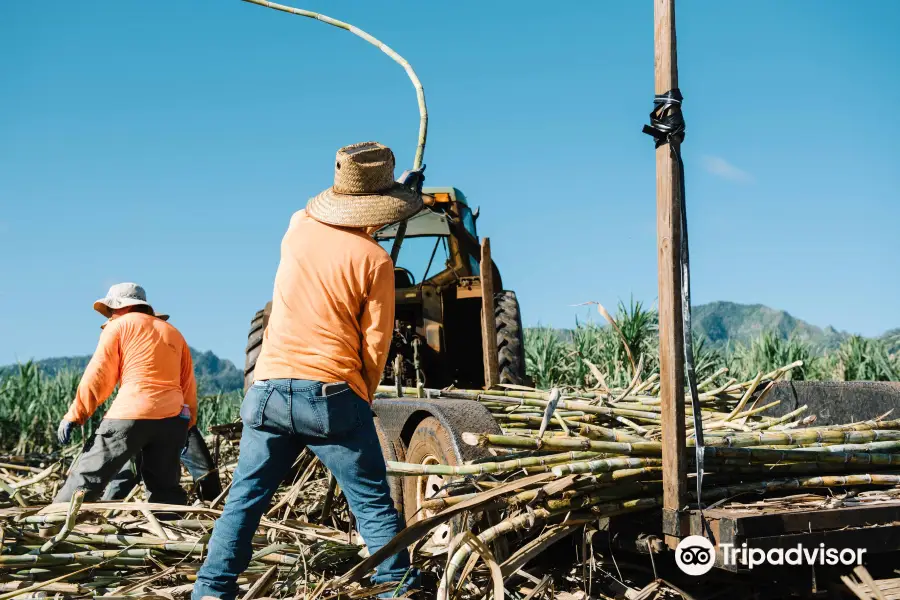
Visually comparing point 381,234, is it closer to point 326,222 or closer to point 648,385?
point 648,385

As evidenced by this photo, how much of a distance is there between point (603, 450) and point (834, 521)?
839mm

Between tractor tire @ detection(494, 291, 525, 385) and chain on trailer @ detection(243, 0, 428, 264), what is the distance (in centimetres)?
223

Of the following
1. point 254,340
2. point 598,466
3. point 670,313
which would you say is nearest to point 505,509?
point 598,466

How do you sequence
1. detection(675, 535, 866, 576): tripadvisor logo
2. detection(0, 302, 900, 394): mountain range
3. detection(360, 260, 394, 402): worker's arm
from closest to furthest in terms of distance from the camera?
detection(675, 535, 866, 576): tripadvisor logo
detection(360, 260, 394, 402): worker's arm
detection(0, 302, 900, 394): mountain range

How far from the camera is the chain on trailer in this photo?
424 centimetres

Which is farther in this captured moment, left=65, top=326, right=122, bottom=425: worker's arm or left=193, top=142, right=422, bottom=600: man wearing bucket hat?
left=65, top=326, right=122, bottom=425: worker's arm

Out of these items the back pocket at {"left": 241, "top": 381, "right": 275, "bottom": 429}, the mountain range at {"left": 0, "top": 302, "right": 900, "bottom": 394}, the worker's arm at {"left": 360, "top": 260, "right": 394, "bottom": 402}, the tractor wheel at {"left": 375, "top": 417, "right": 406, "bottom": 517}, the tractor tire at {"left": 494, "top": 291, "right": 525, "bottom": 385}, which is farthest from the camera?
the mountain range at {"left": 0, "top": 302, "right": 900, "bottom": 394}

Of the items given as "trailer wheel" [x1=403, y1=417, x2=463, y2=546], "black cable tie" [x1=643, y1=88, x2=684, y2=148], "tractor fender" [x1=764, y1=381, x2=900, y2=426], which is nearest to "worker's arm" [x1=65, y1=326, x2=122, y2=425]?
"trailer wheel" [x1=403, y1=417, x2=463, y2=546]

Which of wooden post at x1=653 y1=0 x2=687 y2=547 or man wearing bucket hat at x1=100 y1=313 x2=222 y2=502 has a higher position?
wooden post at x1=653 y1=0 x2=687 y2=547

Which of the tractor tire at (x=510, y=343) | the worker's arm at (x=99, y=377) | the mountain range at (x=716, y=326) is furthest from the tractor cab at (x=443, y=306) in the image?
the mountain range at (x=716, y=326)

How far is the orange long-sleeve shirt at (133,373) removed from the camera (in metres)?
5.61

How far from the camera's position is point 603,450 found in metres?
3.36

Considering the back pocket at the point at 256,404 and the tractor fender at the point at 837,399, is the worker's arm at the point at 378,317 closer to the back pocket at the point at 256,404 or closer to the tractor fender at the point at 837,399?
the back pocket at the point at 256,404

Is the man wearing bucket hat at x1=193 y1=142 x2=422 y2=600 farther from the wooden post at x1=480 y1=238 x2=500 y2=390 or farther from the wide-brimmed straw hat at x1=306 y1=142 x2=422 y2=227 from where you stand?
the wooden post at x1=480 y1=238 x2=500 y2=390
